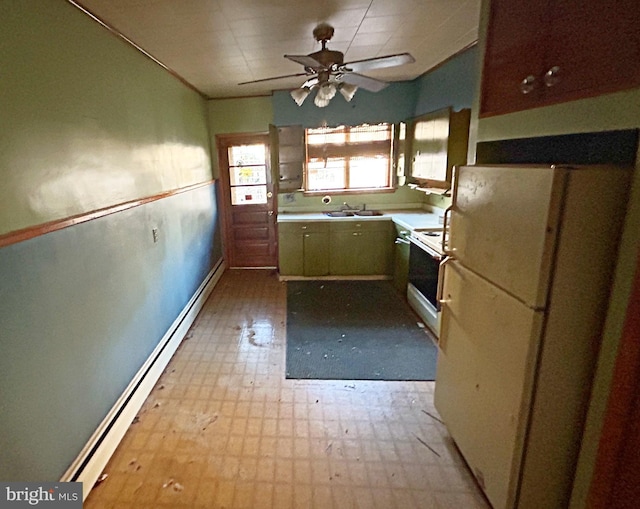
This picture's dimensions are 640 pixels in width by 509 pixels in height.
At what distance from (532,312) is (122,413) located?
88.6 inches

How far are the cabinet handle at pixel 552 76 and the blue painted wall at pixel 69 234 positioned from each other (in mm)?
2054

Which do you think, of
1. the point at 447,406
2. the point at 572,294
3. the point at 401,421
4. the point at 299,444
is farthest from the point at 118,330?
the point at 572,294

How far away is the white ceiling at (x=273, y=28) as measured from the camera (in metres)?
2.04

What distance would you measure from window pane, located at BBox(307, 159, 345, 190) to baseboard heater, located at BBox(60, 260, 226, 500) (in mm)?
2394

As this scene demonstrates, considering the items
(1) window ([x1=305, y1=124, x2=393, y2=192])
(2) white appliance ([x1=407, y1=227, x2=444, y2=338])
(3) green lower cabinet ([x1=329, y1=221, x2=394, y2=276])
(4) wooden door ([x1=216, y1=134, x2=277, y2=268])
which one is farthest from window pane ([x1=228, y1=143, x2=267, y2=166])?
(2) white appliance ([x1=407, y1=227, x2=444, y2=338])

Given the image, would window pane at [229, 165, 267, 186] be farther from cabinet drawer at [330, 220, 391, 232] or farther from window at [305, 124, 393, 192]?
cabinet drawer at [330, 220, 391, 232]

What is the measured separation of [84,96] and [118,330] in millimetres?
1340

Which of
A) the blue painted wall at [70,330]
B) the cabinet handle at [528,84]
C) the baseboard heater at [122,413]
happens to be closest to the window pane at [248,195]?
the baseboard heater at [122,413]

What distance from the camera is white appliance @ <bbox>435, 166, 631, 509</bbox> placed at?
115 cm

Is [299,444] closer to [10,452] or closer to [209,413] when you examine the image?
[209,413]

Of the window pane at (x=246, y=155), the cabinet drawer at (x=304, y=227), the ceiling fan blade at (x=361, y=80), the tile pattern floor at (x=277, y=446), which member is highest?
the ceiling fan blade at (x=361, y=80)

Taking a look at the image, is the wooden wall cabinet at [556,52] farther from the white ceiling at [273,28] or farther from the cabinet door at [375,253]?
the cabinet door at [375,253]

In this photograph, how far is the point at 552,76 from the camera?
4.18 ft

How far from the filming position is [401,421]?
2.19m
